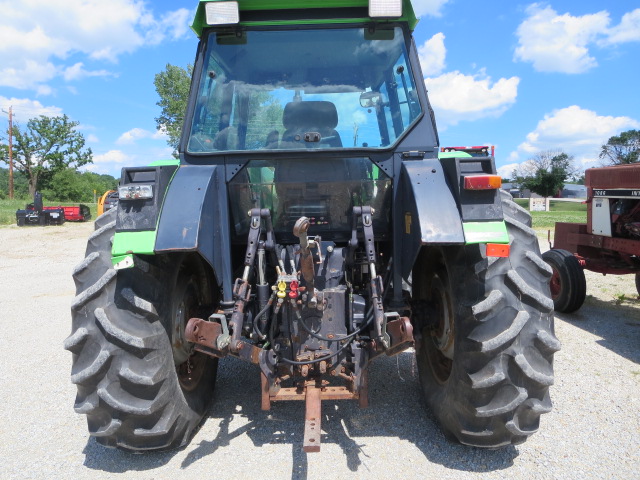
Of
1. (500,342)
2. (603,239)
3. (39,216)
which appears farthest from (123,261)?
(39,216)

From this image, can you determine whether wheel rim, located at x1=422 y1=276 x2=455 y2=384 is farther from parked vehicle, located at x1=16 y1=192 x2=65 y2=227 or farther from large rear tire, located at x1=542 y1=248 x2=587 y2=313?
parked vehicle, located at x1=16 y1=192 x2=65 y2=227

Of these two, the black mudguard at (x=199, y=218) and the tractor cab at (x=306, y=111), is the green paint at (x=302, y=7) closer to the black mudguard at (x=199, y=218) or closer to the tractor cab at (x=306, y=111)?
the tractor cab at (x=306, y=111)

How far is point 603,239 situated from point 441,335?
14.0 ft

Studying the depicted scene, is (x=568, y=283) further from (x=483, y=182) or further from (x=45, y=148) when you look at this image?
(x=45, y=148)

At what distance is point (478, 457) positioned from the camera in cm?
275

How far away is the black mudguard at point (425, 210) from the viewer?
8.05 feet

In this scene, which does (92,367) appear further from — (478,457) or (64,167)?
(64,167)

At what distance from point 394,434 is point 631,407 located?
1.78 metres

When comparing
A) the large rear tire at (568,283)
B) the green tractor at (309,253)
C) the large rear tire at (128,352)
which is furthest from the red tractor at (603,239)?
the large rear tire at (128,352)

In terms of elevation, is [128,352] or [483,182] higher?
[483,182]

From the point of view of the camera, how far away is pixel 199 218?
99.3 inches

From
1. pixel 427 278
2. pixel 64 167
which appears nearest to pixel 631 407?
pixel 427 278

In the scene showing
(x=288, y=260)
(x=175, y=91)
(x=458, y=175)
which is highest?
(x=175, y=91)

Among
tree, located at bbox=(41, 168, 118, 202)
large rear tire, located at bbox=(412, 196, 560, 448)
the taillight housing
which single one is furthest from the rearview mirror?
tree, located at bbox=(41, 168, 118, 202)
